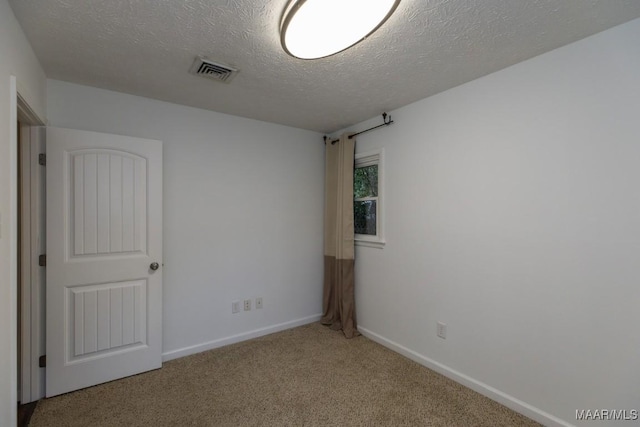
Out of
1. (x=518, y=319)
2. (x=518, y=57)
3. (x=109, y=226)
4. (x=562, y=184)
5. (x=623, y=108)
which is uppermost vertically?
(x=518, y=57)

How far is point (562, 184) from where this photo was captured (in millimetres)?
→ 1800

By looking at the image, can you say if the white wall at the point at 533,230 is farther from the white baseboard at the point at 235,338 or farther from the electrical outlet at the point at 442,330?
the white baseboard at the point at 235,338

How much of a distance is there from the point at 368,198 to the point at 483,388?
76.4 inches

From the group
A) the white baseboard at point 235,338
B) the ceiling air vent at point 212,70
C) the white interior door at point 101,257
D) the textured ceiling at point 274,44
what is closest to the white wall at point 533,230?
the textured ceiling at point 274,44

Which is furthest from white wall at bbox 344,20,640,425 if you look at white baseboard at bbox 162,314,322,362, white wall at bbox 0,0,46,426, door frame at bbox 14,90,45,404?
door frame at bbox 14,90,45,404

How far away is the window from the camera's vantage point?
3048 millimetres

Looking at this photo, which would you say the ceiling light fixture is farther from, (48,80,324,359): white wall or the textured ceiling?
(48,80,324,359): white wall

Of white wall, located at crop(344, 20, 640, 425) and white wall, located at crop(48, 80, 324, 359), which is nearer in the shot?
white wall, located at crop(344, 20, 640, 425)

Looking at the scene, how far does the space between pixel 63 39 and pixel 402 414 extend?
10.5ft

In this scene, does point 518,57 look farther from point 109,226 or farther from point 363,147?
point 109,226

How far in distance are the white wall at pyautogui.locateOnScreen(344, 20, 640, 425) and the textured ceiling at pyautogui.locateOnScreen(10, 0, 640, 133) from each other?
235mm

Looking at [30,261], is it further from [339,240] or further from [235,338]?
[339,240]

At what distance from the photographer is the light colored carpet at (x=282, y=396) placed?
6.24ft

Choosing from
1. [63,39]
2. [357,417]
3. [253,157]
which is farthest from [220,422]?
[63,39]
